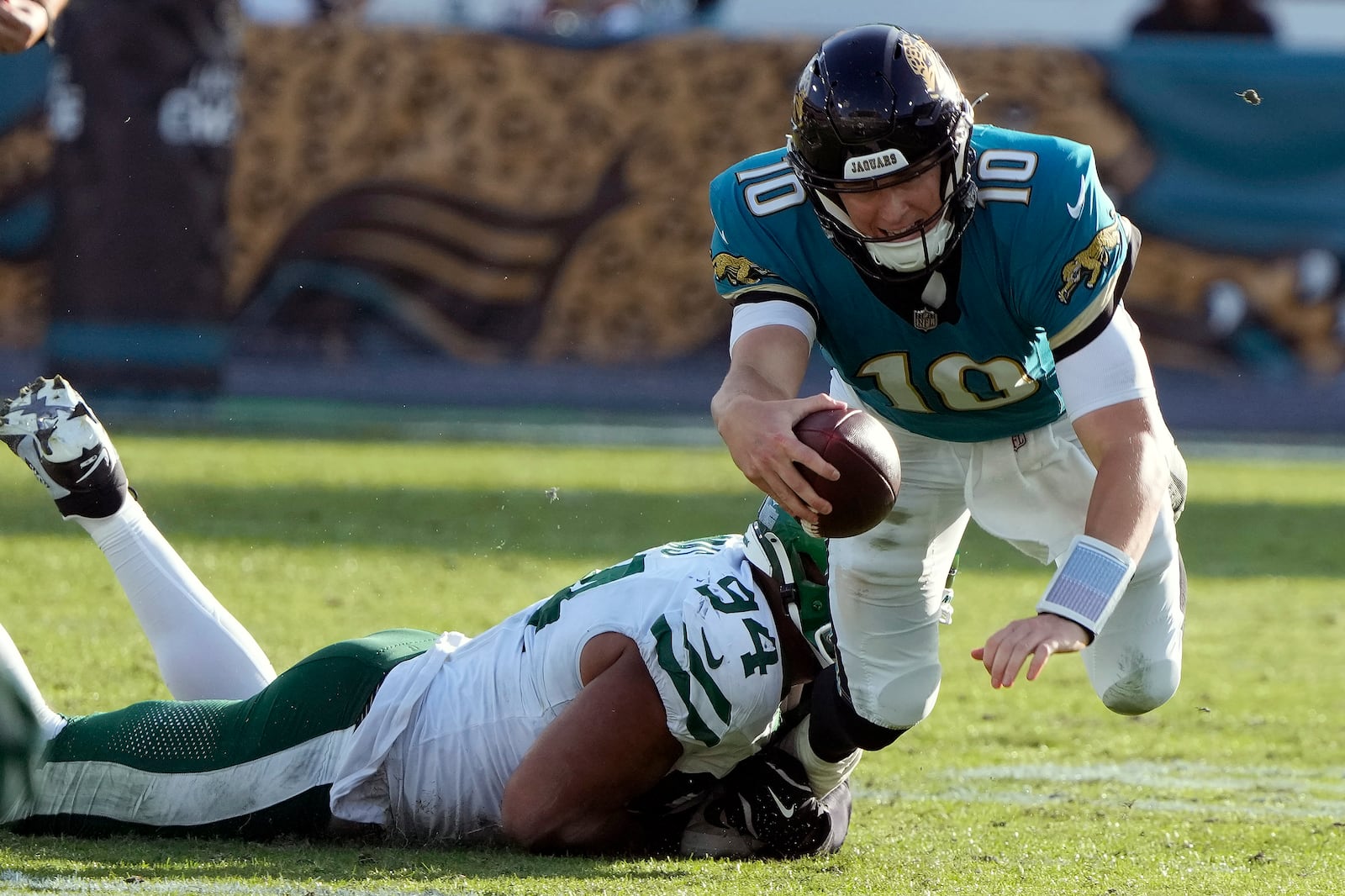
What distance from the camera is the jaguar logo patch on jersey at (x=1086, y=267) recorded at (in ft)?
10.9

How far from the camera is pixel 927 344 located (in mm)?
3719

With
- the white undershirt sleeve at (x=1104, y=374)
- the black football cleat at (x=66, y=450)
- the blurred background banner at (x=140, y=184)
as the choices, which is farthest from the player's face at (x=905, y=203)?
the blurred background banner at (x=140, y=184)

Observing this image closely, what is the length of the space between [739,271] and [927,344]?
1.48 ft

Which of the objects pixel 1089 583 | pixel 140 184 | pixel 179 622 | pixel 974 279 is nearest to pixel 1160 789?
pixel 974 279

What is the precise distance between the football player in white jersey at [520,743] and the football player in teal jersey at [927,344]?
0.24 metres

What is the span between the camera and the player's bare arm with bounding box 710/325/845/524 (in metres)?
3.04

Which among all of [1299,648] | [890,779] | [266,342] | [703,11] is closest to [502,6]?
[703,11]

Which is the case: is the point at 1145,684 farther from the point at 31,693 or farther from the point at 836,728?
the point at 31,693

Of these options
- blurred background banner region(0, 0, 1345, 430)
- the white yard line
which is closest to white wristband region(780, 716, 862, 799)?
the white yard line

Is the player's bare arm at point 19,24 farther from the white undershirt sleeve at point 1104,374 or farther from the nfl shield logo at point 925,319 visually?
the white undershirt sleeve at point 1104,374

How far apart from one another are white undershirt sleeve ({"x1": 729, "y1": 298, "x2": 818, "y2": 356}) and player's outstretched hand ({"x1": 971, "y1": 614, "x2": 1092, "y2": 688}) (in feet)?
2.99

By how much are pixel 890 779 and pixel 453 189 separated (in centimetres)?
1092

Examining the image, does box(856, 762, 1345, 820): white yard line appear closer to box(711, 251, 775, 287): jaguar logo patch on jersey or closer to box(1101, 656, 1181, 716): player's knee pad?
box(1101, 656, 1181, 716): player's knee pad

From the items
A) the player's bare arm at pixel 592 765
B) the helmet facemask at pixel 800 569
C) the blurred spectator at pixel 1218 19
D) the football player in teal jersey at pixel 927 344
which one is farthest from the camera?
the blurred spectator at pixel 1218 19
